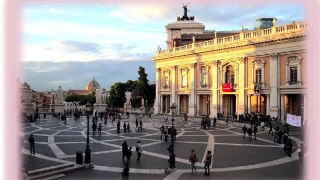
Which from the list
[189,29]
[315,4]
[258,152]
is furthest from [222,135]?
[189,29]

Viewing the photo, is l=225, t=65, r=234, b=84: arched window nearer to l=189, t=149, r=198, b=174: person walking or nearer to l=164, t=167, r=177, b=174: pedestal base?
l=189, t=149, r=198, b=174: person walking

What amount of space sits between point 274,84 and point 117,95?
157 ft

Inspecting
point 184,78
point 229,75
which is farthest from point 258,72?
point 184,78

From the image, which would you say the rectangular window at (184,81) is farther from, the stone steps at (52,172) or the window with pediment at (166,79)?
the stone steps at (52,172)

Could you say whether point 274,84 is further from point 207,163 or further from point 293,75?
point 207,163

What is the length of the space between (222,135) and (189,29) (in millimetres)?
45603

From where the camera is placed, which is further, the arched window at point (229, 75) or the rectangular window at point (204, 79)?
the rectangular window at point (204, 79)

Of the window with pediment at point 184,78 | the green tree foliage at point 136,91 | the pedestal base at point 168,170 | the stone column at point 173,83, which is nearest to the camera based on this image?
the pedestal base at point 168,170

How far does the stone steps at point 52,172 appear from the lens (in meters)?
16.1

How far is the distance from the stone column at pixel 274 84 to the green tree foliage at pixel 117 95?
149 ft

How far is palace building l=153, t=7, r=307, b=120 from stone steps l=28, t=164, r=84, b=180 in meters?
21.9

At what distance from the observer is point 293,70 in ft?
→ 136

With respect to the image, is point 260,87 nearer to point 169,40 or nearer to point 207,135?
point 207,135

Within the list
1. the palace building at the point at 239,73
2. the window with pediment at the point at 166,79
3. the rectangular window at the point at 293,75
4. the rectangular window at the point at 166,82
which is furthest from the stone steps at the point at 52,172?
the rectangular window at the point at 166,82
